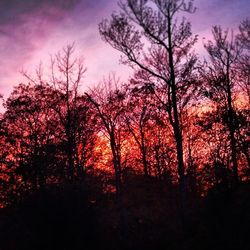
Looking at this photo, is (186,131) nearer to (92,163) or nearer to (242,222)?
(92,163)

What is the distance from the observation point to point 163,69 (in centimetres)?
2244

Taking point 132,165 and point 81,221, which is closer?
point 81,221

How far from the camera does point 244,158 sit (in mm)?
32469

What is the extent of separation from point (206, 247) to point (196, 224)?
18.8ft

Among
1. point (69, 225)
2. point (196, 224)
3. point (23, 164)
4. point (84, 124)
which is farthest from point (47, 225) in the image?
point (84, 124)

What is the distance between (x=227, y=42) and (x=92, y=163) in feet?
A: 54.6

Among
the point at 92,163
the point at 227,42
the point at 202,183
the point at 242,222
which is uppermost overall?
the point at 227,42

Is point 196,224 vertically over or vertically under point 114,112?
under

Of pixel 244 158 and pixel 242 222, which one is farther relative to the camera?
pixel 244 158

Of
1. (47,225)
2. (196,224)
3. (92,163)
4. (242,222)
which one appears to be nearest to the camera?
(242,222)

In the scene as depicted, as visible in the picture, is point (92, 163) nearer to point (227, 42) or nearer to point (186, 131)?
point (186, 131)

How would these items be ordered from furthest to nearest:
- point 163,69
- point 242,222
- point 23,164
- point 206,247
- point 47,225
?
point 23,164, point 163,69, point 206,247, point 47,225, point 242,222

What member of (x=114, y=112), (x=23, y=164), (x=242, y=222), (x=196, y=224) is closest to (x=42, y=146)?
(x=23, y=164)

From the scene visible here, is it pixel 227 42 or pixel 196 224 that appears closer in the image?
pixel 196 224
